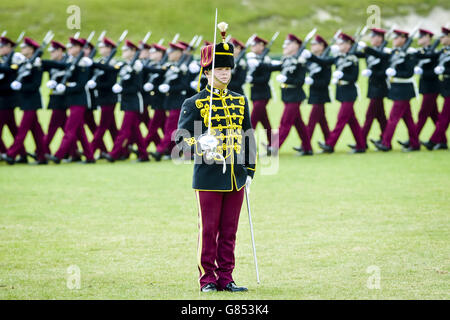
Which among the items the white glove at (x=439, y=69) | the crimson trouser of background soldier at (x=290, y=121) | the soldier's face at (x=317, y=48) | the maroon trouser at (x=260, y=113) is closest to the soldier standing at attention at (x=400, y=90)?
the white glove at (x=439, y=69)

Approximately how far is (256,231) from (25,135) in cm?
659

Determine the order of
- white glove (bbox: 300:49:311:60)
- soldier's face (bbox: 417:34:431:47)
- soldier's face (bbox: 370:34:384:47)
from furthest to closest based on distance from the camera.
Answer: soldier's face (bbox: 417:34:431:47), soldier's face (bbox: 370:34:384:47), white glove (bbox: 300:49:311:60)

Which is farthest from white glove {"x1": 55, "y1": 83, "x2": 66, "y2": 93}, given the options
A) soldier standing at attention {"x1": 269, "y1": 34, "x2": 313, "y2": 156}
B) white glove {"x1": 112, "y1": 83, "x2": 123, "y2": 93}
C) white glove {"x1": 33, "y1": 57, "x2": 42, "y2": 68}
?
soldier standing at attention {"x1": 269, "y1": 34, "x2": 313, "y2": 156}

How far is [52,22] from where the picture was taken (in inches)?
1881

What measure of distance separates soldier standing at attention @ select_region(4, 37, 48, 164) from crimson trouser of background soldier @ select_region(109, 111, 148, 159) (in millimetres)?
1152

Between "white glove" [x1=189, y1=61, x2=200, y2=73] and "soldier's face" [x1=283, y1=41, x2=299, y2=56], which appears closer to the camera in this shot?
"white glove" [x1=189, y1=61, x2=200, y2=73]

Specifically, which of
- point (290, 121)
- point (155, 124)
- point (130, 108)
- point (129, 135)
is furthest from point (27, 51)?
point (290, 121)

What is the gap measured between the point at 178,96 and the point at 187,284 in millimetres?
8238

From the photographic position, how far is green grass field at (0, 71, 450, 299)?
6.09 meters

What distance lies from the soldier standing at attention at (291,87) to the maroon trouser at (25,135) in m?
3.69

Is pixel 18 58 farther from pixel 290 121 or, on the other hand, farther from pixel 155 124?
pixel 290 121

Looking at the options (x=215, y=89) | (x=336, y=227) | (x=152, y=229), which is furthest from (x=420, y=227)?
(x=215, y=89)

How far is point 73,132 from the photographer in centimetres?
1359

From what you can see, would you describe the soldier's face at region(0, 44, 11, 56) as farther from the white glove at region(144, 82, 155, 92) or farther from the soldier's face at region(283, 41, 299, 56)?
the soldier's face at region(283, 41, 299, 56)
